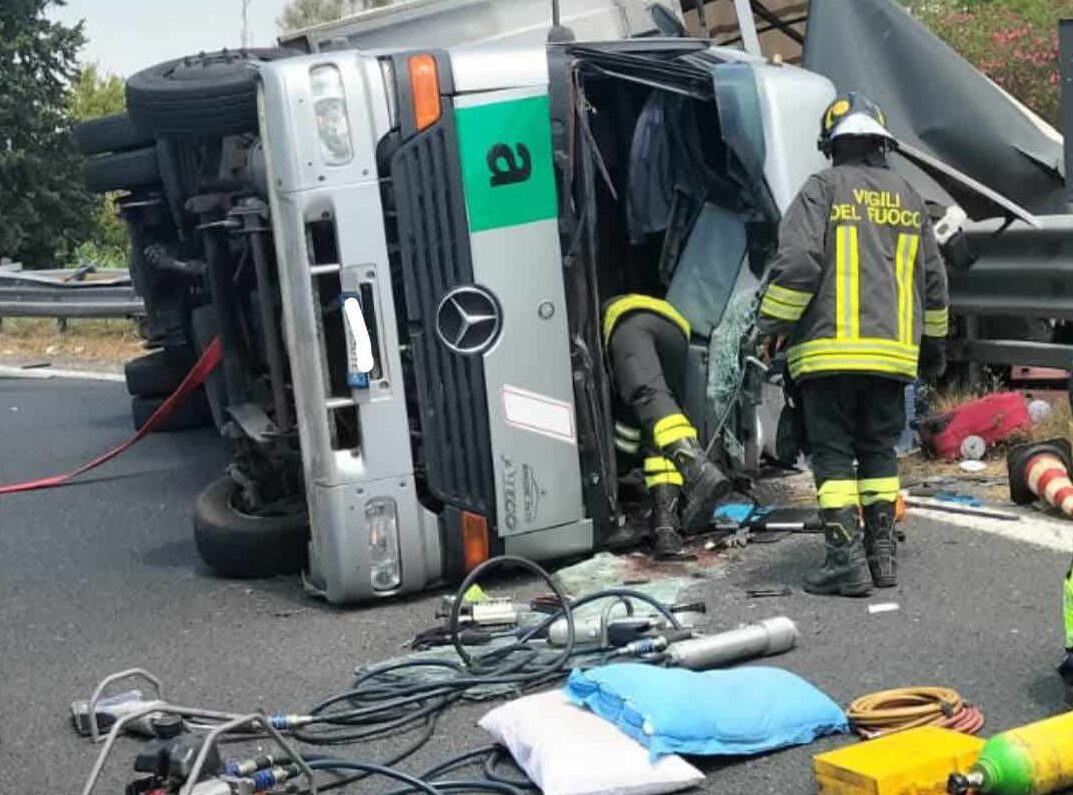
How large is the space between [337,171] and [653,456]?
1482 mm

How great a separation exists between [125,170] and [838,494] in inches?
156

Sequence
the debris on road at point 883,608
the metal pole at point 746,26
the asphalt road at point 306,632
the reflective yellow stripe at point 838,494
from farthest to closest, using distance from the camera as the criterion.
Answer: the metal pole at point 746,26, the reflective yellow stripe at point 838,494, the debris on road at point 883,608, the asphalt road at point 306,632

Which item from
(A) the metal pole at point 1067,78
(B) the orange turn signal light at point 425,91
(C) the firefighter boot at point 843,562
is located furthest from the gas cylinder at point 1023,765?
(A) the metal pole at point 1067,78

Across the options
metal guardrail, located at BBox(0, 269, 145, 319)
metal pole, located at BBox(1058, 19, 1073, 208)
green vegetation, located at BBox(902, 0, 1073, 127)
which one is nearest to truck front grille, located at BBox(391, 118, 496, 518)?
metal pole, located at BBox(1058, 19, 1073, 208)

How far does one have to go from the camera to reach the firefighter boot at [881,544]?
512 centimetres

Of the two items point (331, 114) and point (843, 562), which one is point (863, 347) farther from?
point (331, 114)

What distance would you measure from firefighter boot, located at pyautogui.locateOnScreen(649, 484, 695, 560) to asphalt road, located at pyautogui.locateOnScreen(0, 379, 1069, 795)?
0.70ft

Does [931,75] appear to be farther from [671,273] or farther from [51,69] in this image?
[51,69]

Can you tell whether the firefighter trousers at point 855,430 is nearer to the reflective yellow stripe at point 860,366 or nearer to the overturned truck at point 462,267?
the reflective yellow stripe at point 860,366

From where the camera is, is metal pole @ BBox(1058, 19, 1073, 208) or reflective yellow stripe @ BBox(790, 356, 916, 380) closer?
reflective yellow stripe @ BBox(790, 356, 916, 380)

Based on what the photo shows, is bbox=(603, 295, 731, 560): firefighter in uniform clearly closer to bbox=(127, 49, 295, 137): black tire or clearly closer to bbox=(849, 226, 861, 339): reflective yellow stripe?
bbox=(849, 226, 861, 339): reflective yellow stripe

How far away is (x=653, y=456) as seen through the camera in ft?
18.7

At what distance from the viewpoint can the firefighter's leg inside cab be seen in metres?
5.06

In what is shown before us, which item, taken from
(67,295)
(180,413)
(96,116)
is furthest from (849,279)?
(96,116)
